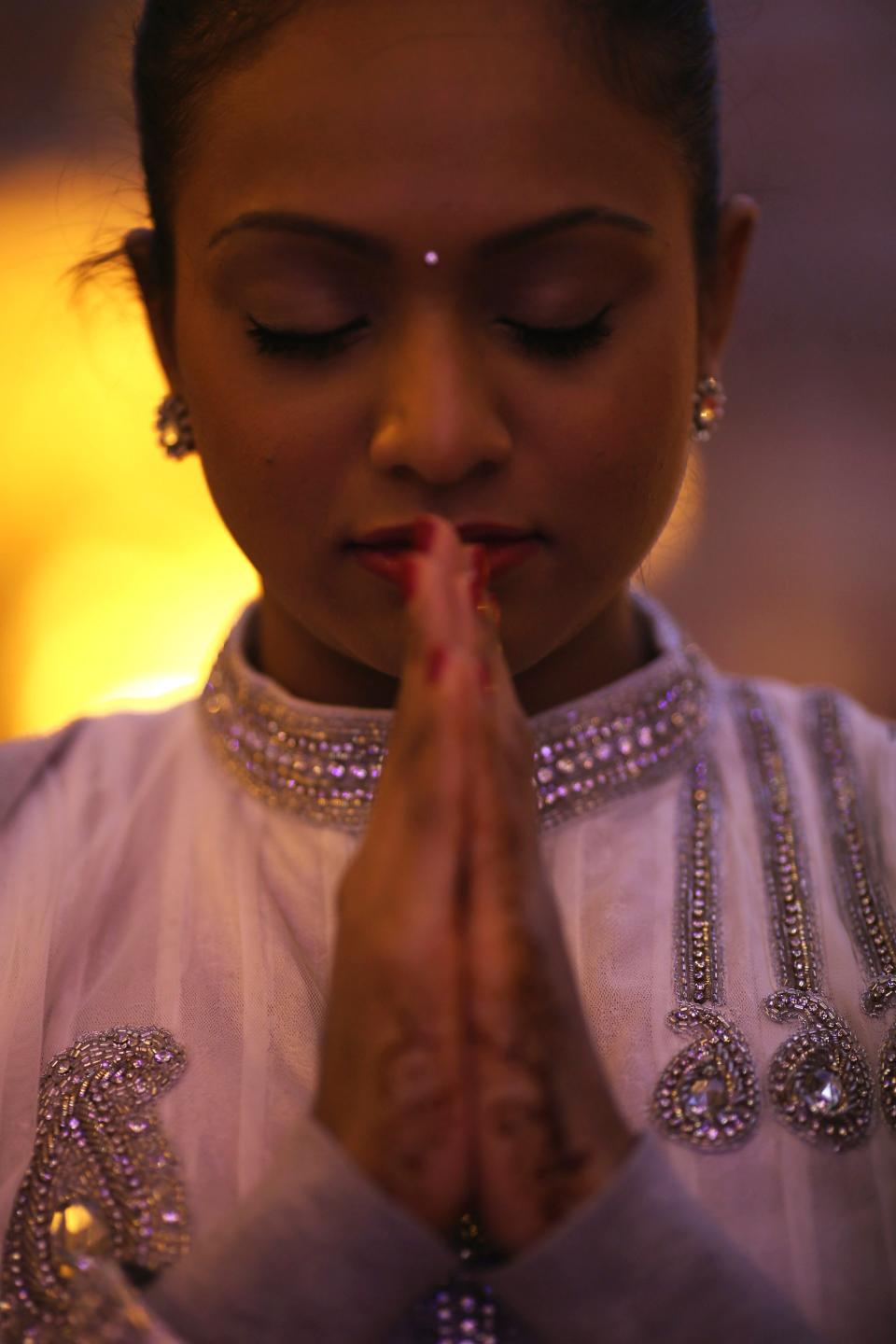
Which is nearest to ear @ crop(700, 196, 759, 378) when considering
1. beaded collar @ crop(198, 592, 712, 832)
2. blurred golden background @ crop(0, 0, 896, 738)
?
beaded collar @ crop(198, 592, 712, 832)

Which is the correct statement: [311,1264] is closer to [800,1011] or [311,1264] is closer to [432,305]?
[800,1011]

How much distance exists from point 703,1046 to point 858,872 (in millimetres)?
176

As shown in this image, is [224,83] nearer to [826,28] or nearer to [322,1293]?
[322,1293]

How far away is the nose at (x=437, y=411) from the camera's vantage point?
71cm

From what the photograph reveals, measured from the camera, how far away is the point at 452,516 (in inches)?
29.2

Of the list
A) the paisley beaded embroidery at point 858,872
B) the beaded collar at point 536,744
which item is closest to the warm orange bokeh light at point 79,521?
the beaded collar at point 536,744

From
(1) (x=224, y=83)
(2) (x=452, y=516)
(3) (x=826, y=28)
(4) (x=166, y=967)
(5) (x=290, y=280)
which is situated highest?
(3) (x=826, y=28)

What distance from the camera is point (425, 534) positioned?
27.6 inches

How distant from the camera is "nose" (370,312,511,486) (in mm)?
710

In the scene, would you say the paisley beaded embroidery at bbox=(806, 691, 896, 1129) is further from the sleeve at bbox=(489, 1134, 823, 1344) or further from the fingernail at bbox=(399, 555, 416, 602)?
the fingernail at bbox=(399, 555, 416, 602)

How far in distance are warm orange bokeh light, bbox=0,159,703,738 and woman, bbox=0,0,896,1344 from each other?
1.11 meters

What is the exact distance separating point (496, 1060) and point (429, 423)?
0.32 m

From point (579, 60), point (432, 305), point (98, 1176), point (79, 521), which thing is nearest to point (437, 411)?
point (432, 305)

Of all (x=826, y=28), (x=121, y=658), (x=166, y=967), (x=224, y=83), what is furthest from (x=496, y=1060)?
(x=826, y=28)
